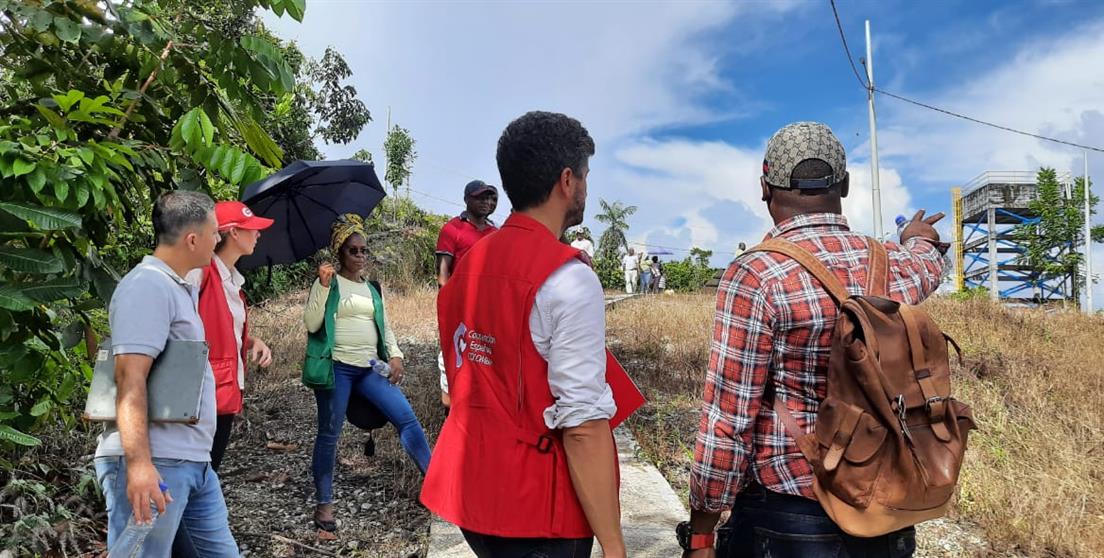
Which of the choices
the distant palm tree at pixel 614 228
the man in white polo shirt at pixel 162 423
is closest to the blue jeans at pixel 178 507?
the man in white polo shirt at pixel 162 423

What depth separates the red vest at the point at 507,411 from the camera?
1503mm

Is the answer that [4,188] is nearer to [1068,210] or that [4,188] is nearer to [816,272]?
[816,272]

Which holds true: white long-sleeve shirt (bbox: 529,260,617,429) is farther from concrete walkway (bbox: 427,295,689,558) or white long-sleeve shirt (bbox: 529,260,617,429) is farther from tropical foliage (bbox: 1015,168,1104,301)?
tropical foliage (bbox: 1015,168,1104,301)

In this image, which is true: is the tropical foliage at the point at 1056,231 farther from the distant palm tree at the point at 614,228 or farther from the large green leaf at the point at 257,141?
the large green leaf at the point at 257,141

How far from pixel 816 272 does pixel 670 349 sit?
8.25 m

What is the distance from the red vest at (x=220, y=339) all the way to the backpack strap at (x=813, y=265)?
7.10 feet

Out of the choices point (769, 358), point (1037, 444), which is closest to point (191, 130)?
point (769, 358)

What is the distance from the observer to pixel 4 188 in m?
2.60

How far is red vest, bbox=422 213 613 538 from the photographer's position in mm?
1503

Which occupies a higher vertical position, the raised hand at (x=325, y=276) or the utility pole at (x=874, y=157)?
the utility pole at (x=874, y=157)

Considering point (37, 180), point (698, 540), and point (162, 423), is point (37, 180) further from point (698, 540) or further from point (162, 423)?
point (698, 540)

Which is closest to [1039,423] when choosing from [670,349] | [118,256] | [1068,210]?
[670,349]

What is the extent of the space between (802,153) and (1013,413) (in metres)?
5.82

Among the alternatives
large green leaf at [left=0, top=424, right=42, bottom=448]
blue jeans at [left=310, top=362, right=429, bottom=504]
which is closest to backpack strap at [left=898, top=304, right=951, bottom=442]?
large green leaf at [left=0, top=424, right=42, bottom=448]
